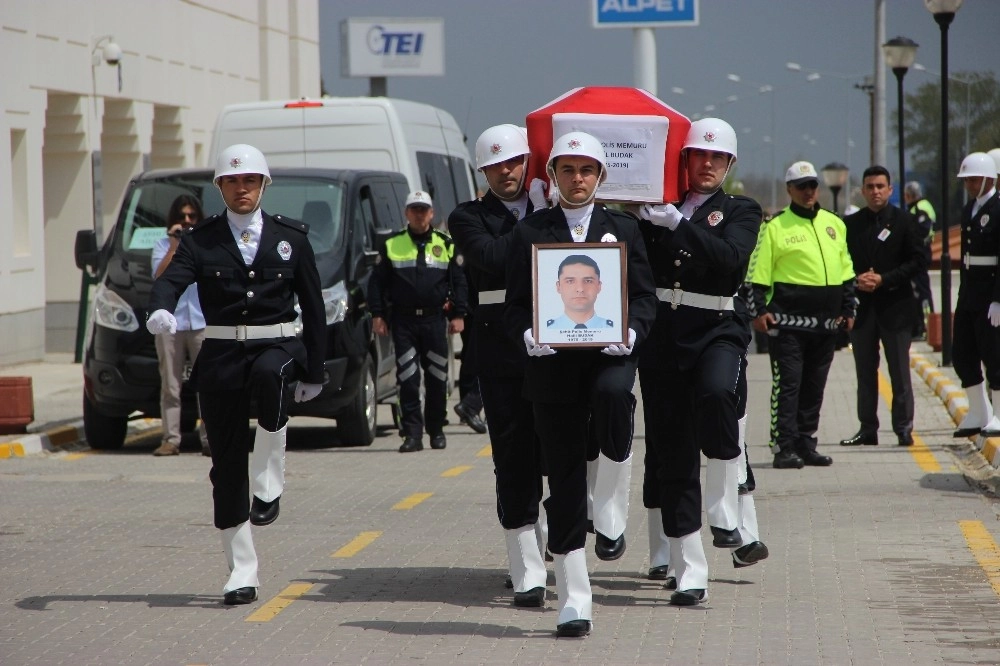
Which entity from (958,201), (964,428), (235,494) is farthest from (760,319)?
(958,201)

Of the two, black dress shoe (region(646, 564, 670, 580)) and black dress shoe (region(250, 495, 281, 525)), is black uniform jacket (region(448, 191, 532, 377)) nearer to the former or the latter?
black dress shoe (region(250, 495, 281, 525))

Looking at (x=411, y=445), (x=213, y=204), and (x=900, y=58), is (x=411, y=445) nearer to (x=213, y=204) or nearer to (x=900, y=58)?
(x=213, y=204)

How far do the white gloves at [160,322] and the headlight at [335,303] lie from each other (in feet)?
20.4

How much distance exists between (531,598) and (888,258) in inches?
277

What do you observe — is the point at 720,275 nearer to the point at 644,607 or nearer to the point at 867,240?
the point at 644,607

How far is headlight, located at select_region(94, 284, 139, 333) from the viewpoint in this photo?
46.2 ft

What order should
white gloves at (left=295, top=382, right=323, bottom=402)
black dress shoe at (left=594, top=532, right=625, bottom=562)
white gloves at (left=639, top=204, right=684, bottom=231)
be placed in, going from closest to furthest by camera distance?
black dress shoe at (left=594, top=532, right=625, bottom=562), white gloves at (left=639, top=204, right=684, bottom=231), white gloves at (left=295, top=382, right=323, bottom=402)

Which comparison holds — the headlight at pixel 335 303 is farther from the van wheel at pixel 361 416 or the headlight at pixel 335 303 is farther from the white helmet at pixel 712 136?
the white helmet at pixel 712 136

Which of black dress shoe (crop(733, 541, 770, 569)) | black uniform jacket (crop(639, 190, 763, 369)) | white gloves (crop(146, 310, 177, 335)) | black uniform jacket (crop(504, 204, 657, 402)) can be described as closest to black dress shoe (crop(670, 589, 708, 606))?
black dress shoe (crop(733, 541, 770, 569))

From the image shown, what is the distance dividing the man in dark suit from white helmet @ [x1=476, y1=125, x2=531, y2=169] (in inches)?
258

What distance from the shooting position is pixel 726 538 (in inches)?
307

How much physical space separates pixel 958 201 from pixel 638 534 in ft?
102

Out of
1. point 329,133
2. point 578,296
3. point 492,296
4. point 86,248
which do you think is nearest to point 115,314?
point 86,248

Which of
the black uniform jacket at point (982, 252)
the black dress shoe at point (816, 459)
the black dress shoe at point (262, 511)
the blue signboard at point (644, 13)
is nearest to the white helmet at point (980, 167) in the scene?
the black uniform jacket at point (982, 252)
